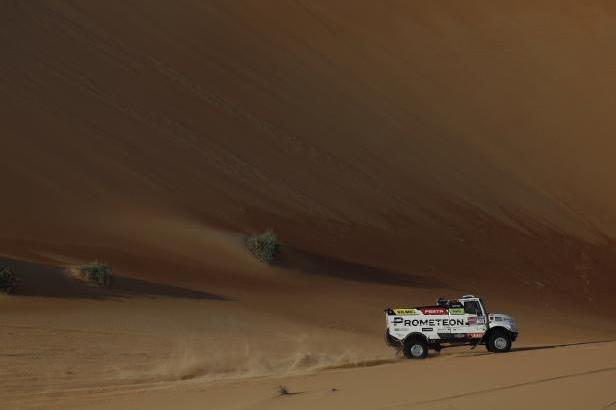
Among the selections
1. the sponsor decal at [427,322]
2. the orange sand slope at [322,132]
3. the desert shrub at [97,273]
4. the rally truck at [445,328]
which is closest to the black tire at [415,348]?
the rally truck at [445,328]

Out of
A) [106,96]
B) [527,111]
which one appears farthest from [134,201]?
[527,111]

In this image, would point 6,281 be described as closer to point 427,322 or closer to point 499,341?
point 427,322

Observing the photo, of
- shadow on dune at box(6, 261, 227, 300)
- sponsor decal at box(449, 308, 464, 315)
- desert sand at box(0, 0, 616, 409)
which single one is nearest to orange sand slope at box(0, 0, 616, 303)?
desert sand at box(0, 0, 616, 409)

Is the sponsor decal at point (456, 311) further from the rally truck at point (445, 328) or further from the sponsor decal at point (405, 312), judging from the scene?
the sponsor decal at point (405, 312)

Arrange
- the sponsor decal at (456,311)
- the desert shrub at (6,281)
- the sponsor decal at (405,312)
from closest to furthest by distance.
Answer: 1. the sponsor decal at (405,312)
2. the sponsor decal at (456,311)
3. the desert shrub at (6,281)

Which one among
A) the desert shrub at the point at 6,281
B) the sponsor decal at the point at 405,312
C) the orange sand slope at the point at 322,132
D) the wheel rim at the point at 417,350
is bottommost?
the wheel rim at the point at 417,350

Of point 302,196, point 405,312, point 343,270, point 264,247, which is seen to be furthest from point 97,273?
point 302,196

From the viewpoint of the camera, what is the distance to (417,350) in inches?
621

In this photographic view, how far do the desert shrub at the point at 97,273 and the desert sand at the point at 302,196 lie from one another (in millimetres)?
362

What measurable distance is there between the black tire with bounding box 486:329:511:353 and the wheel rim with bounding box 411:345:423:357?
1229 mm

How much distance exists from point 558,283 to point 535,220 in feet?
16.3

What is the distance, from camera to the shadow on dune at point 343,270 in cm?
2339

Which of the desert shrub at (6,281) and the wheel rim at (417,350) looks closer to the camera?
the wheel rim at (417,350)

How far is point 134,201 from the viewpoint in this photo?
25.0 metres
